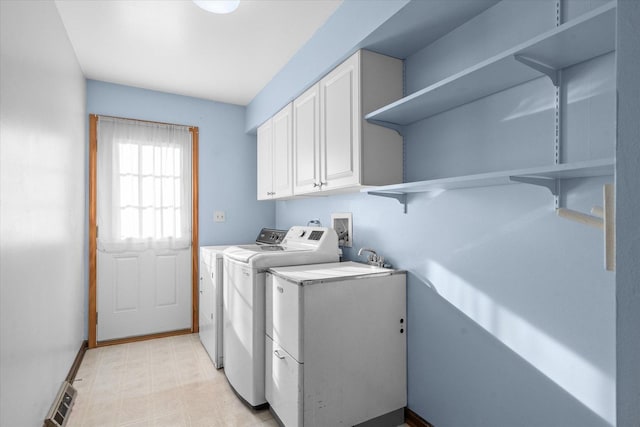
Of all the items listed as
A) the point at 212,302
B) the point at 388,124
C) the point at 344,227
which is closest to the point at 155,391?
the point at 212,302

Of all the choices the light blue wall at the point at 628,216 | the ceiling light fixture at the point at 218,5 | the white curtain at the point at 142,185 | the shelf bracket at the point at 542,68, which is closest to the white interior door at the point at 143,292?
the white curtain at the point at 142,185

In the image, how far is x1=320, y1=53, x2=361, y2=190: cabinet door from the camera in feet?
6.30

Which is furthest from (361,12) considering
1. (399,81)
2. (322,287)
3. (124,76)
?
(124,76)

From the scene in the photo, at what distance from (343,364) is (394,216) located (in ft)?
3.02

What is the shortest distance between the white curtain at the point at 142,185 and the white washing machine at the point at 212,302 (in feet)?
2.03

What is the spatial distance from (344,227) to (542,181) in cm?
150

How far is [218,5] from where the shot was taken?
6.48ft

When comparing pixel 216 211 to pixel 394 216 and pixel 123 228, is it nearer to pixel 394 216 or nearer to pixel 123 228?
pixel 123 228

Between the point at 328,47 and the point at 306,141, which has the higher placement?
the point at 328,47

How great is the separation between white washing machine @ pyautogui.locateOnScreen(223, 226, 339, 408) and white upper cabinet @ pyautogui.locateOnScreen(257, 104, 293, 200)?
530 millimetres

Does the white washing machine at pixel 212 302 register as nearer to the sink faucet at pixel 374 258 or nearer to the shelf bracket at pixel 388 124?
the sink faucet at pixel 374 258

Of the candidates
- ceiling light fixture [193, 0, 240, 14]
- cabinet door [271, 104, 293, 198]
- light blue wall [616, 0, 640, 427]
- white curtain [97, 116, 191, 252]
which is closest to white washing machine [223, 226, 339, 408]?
cabinet door [271, 104, 293, 198]

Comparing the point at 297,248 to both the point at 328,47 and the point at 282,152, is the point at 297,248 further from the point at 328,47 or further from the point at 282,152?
the point at 328,47

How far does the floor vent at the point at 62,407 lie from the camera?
1859 millimetres
